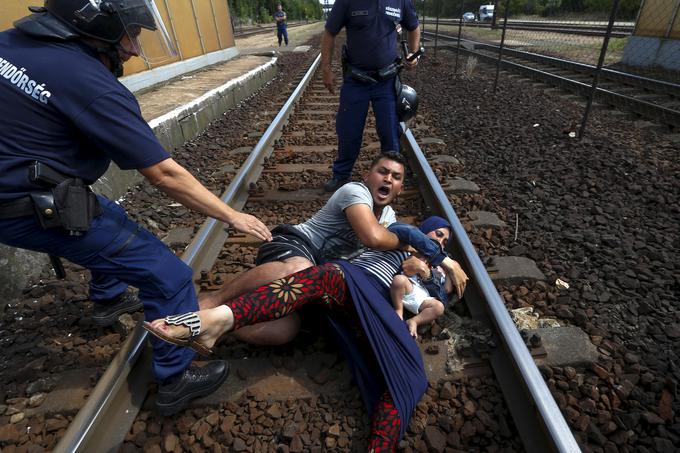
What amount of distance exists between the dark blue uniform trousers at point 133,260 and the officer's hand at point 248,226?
1.17ft

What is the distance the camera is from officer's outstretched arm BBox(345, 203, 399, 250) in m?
2.54

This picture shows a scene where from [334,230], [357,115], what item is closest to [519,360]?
[334,230]

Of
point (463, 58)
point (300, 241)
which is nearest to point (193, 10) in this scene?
point (463, 58)

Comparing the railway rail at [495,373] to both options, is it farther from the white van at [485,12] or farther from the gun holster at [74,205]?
the white van at [485,12]

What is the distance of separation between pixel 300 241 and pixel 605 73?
9717 mm

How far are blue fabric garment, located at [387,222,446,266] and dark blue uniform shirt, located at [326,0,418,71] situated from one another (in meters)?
2.12

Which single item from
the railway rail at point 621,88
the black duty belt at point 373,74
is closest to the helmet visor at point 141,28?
the black duty belt at point 373,74

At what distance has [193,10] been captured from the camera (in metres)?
11.4

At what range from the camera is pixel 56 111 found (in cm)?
161

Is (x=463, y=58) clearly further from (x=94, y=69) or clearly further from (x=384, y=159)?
(x=94, y=69)

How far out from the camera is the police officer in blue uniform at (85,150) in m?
1.57

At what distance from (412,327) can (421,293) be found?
0.79ft

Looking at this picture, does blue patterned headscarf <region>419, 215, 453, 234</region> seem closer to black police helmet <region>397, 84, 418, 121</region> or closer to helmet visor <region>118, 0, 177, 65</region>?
black police helmet <region>397, 84, 418, 121</region>

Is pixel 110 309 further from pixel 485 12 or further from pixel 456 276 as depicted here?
pixel 485 12
